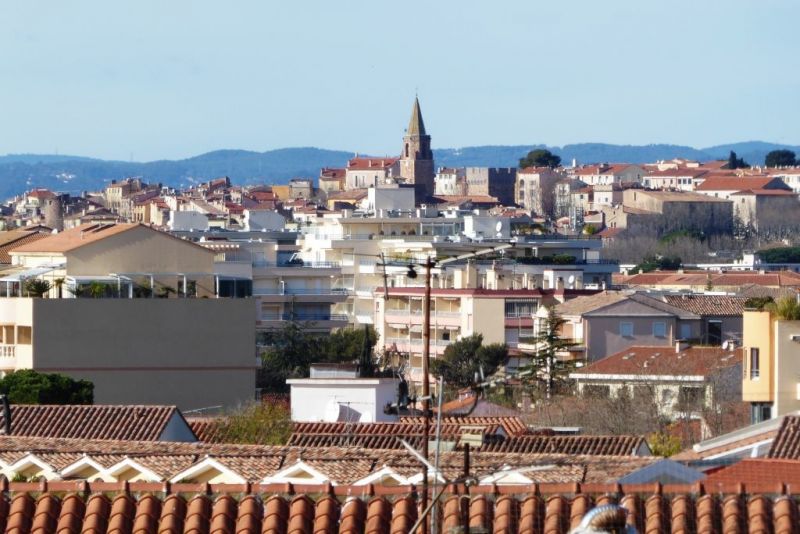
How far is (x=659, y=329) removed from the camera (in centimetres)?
5347

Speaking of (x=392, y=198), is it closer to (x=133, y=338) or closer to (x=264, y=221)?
(x=264, y=221)

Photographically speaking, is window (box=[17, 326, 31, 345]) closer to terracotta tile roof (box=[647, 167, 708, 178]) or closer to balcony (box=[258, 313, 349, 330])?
balcony (box=[258, 313, 349, 330])

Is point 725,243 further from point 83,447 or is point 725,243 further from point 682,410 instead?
point 83,447

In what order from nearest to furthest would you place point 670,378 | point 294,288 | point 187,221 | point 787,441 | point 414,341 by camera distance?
point 787,441
point 670,378
point 414,341
point 294,288
point 187,221

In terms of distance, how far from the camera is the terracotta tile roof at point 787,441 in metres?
17.8

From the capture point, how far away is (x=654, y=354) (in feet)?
141

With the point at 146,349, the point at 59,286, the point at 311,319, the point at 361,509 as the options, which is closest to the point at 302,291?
the point at 311,319

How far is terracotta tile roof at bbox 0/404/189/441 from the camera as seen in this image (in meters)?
23.4

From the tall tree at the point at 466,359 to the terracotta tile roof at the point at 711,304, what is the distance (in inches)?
184

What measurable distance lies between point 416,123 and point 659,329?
12463 centimetres

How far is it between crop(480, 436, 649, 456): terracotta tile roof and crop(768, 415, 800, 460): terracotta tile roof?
220 cm

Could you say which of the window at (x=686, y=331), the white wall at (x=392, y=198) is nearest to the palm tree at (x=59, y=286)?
the window at (x=686, y=331)

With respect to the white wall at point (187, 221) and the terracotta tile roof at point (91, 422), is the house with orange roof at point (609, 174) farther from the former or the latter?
the terracotta tile roof at point (91, 422)

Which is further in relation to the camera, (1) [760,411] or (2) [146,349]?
(2) [146,349]
